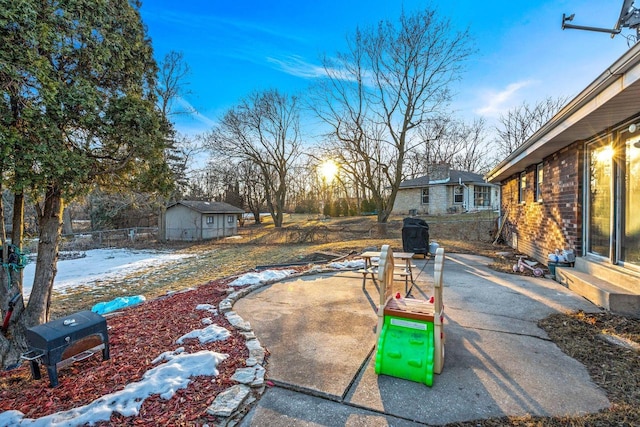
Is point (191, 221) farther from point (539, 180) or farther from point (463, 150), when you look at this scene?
point (463, 150)

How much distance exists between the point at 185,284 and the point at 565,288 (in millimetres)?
9166

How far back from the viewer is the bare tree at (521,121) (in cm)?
2620

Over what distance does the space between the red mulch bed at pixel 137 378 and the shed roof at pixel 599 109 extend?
16.0ft

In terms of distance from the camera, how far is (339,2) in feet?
30.8

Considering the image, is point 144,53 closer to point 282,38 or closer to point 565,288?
point 282,38

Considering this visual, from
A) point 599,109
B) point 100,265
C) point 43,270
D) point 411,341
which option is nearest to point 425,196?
point 599,109

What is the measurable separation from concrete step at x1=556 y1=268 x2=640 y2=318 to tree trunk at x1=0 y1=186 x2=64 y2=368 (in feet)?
25.8

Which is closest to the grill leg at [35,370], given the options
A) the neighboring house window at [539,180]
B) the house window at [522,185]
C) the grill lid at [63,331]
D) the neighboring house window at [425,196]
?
the grill lid at [63,331]

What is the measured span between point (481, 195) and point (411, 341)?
27387mm

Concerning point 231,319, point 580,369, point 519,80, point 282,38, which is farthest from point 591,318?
point 282,38

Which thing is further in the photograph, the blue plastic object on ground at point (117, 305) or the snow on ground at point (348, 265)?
the snow on ground at point (348, 265)

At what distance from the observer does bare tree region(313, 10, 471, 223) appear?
1602 centimetres

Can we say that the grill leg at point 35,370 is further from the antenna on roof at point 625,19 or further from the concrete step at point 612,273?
the antenna on roof at point 625,19

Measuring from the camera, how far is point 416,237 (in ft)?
27.9
